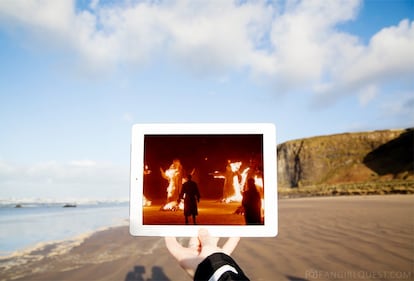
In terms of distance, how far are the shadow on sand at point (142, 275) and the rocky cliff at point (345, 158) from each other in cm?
5412

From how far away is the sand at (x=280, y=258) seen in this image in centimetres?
491

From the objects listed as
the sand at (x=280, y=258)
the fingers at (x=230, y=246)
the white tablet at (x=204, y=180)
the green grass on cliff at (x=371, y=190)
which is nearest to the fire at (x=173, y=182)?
the white tablet at (x=204, y=180)

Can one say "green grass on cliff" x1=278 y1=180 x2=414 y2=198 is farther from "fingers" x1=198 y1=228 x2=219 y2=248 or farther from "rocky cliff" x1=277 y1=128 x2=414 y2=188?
"fingers" x1=198 y1=228 x2=219 y2=248

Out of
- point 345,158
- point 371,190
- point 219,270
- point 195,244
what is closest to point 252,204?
point 195,244

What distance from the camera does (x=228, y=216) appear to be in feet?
6.79

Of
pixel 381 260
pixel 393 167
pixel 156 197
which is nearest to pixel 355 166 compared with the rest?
pixel 393 167

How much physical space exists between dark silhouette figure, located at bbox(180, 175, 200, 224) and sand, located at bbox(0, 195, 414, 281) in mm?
3159

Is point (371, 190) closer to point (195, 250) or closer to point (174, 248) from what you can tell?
point (195, 250)

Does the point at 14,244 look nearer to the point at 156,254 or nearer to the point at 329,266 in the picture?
the point at 156,254

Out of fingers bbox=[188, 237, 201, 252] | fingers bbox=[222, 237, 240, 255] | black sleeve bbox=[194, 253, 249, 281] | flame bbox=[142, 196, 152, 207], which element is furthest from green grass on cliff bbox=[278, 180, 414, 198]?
black sleeve bbox=[194, 253, 249, 281]

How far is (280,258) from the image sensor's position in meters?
5.68

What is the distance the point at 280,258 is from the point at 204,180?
4.11 metres

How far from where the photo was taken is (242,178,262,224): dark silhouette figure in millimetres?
2095

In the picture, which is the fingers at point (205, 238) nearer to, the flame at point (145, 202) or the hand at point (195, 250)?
the hand at point (195, 250)
